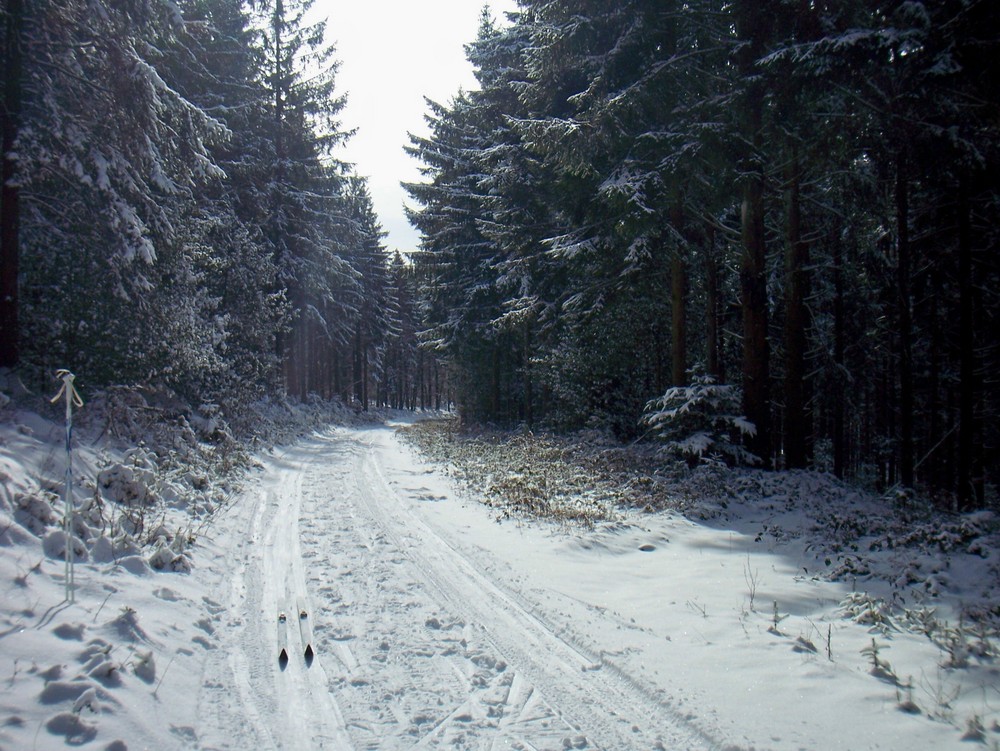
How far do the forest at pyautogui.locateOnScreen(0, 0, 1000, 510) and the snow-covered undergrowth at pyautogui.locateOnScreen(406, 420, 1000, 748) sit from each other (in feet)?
4.53

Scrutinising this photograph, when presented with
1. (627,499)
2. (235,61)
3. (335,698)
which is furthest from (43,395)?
(235,61)

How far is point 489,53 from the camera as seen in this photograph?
23.3m

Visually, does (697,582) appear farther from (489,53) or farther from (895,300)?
(489,53)

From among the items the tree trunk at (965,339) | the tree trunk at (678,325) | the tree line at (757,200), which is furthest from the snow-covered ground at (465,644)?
the tree trunk at (965,339)

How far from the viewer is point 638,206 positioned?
40.9ft

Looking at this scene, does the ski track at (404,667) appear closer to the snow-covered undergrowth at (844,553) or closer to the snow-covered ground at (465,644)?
the snow-covered ground at (465,644)

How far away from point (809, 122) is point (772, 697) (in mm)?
11478

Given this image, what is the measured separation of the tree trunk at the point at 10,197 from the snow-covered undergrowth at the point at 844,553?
907cm

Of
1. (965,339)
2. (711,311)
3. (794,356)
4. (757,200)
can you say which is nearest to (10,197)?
(757,200)

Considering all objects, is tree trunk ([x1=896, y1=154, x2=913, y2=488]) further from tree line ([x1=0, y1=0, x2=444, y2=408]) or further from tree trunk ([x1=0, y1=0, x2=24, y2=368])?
tree trunk ([x1=0, y1=0, x2=24, y2=368])

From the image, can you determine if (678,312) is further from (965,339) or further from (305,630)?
Result: (305,630)

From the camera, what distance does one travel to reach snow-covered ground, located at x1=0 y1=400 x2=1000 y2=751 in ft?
12.4

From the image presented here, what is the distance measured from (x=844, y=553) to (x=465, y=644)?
5.30 metres

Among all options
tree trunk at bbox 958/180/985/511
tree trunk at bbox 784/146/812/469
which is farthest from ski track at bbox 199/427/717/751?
tree trunk at bbox 958/180/985/511
